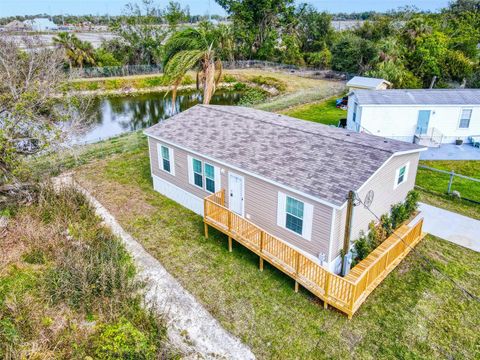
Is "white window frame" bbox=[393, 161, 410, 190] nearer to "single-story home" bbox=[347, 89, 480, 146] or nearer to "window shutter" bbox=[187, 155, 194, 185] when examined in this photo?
"window shutter" bbox=[187, 155, 194, 185]

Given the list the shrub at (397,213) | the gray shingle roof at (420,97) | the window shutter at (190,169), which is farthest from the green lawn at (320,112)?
the window shutter at (190,169)

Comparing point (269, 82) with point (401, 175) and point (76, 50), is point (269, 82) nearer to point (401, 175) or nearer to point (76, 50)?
point (76, 50)

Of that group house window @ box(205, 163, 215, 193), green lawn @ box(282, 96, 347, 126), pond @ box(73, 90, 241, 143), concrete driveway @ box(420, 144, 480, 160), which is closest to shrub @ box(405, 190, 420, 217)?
house window @ box(205, 163, 215, 193)

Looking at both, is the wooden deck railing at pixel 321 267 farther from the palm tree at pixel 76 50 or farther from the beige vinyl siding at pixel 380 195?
the palm tree at pixel 76 50

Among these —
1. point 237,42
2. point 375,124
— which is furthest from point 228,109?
point 237,42

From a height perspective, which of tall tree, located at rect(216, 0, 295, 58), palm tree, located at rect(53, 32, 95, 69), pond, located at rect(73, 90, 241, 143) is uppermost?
tall tree, located at rect(216, 0, 295, 58)

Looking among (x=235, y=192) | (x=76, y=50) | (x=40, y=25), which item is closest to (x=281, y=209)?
(x=235, y=192)

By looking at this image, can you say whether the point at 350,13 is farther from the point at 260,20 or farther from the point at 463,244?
the point at 463,244

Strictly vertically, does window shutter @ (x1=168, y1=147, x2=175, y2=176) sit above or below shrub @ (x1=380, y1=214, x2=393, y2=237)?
above
